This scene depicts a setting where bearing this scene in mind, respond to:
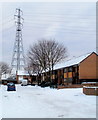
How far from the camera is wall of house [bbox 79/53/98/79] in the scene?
147ft

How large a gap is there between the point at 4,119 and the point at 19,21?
5806 centimetres

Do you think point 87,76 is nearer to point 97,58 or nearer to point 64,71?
point 97,58

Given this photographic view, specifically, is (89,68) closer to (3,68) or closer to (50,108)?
(50,108)

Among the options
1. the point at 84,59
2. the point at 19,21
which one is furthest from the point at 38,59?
the point at 19,21

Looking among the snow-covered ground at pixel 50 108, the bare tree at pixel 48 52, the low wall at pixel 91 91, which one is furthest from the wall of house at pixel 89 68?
the snow-covered ground at pixel 50 108

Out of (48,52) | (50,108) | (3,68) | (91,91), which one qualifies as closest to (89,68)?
(48,52)

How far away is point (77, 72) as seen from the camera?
4650 centimetres

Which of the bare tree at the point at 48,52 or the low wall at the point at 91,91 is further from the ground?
the bare tree at the point at 48,52

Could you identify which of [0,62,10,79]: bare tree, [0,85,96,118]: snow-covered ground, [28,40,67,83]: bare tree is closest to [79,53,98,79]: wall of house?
[28,40,67,83]: bare tree

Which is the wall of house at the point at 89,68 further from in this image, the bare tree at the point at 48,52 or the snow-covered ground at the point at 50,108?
the snow-covered ground at the point at 50,108

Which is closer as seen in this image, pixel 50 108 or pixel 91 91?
pixel 50 108

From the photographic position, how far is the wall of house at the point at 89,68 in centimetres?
4472

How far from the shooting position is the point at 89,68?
45500 millimetres

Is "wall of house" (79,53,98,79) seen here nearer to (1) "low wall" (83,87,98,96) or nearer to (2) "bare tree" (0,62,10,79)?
(1) "low wall" (83,87,98,96)
